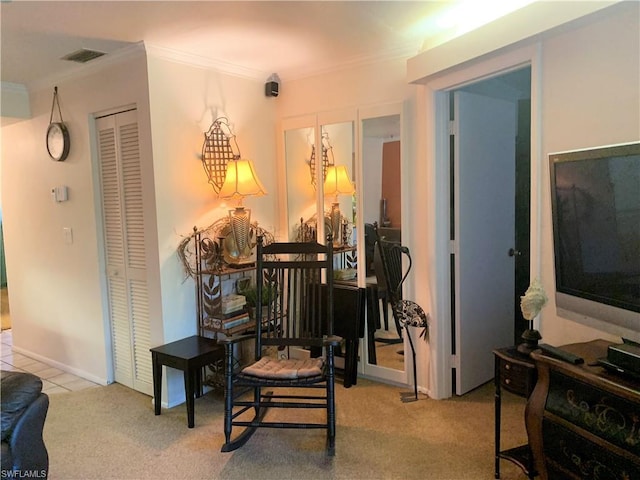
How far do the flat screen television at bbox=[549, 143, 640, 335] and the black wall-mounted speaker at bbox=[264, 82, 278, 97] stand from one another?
217 centimetres

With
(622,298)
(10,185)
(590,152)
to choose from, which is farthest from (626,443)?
(10,185)

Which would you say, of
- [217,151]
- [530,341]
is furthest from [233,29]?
[530,341]

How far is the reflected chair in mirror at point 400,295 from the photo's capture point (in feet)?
9.91

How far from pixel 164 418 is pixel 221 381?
394 mm

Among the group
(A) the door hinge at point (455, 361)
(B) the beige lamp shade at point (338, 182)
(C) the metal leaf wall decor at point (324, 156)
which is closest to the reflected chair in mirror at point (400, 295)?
(A) the door hinge at point (455, 361)

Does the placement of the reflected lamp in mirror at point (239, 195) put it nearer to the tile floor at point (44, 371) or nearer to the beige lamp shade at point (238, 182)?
the beige lamp shade at point (238, 182)

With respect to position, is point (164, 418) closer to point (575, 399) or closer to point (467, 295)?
point (467, 295)

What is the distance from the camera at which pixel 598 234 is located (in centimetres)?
178

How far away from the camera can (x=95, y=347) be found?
→ 3.51m

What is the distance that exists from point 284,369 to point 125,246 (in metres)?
1.50

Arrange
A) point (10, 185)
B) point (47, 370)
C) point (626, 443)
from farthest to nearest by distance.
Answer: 1. point (10, 185)
2. point (47, 370)
3. point (626, 443)

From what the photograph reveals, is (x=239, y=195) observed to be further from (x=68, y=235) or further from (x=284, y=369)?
(x=68, y=235)

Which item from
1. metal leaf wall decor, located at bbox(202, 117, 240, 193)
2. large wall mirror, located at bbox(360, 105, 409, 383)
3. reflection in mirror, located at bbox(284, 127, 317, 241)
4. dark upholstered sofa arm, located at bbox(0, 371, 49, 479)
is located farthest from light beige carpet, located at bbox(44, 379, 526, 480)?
metal leaf wall decor, located at bbox(202, 117, 240, 193)

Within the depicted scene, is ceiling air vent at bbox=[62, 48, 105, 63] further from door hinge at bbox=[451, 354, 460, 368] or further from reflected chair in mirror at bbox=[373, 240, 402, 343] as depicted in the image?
door hinge at bbox=[451, 354, 460, 368]
